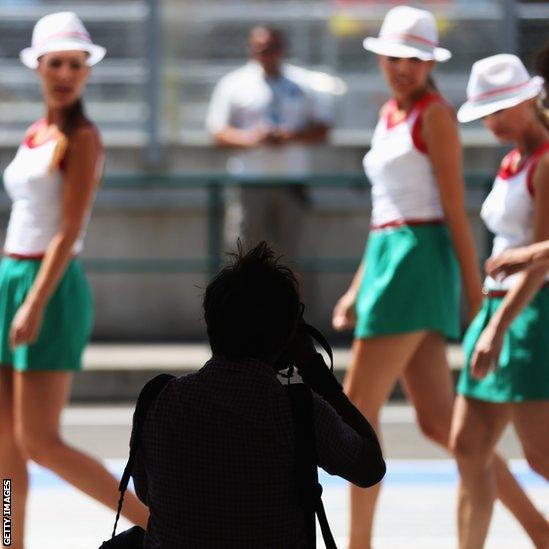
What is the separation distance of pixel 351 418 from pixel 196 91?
9601 mm

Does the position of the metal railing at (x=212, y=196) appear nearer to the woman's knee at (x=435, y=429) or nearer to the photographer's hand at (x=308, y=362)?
the woman's knee at (x=435, y=429)

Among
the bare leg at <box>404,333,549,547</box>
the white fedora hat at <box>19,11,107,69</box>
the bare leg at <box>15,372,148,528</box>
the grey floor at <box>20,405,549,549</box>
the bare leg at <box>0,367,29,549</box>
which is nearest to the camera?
the bare leg at <box>15,372,148,528</box>

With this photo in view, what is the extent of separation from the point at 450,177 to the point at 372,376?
717mm

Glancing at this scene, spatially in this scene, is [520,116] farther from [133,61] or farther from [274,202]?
[133,61]

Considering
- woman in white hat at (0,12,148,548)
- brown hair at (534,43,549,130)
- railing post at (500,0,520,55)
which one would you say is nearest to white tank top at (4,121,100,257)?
woman in white hat at (0,12,148,548)

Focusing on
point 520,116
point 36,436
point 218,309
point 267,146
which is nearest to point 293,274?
point 218,309

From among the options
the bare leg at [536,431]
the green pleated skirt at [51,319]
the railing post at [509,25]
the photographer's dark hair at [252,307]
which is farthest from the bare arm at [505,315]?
the railing post at [509,25]

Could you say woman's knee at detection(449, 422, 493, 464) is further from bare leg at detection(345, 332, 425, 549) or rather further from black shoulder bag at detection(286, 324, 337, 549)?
black shoulder bag at detection(286, 324, 337, 549)

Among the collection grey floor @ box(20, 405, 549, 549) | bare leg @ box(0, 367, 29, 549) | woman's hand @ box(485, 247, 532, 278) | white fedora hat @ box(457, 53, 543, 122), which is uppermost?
white fedora hat @ box(457, 53, 543, 122)

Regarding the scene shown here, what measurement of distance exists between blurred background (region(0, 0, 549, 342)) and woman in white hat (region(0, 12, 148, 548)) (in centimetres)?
654

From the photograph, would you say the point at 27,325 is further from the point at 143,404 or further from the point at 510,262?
the point at 143,404

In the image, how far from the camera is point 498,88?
5234 mm

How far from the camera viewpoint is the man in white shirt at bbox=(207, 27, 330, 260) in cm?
1148

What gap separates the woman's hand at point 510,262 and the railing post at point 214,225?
265 inches
